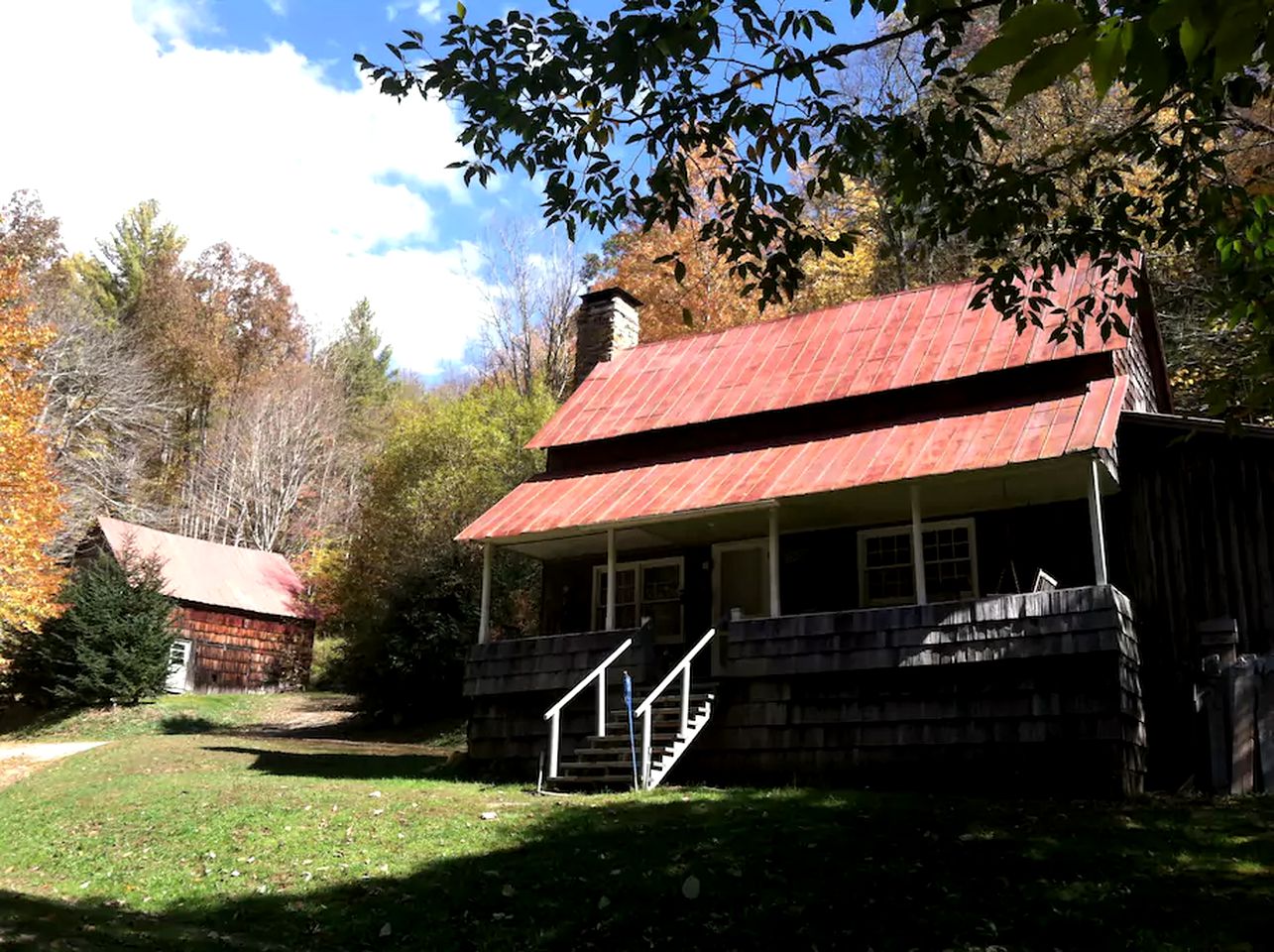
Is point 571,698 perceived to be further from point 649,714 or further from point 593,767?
point 649,714

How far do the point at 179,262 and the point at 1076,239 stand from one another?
53.3 metres

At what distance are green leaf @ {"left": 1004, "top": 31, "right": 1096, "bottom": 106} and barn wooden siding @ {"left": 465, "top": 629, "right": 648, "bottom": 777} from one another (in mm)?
13756

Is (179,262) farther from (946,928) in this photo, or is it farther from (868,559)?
(946,928)

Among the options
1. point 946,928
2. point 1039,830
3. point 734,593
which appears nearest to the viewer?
point 946,928

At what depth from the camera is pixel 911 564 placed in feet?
52.6

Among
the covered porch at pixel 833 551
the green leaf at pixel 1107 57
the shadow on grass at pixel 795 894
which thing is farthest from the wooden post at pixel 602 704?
the green leaf at pixel 1107 57

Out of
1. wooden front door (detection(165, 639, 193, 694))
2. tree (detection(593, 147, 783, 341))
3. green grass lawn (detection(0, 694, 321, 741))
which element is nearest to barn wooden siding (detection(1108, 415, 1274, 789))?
tree (detection(593, 147, 783, 341))

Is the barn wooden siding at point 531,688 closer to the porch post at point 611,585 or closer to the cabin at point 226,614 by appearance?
the porch post at point 611,585

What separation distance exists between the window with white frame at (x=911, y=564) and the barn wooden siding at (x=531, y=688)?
354cm

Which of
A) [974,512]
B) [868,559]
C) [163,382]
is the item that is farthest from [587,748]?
[163,382]

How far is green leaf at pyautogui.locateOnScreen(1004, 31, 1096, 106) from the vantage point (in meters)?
2.37

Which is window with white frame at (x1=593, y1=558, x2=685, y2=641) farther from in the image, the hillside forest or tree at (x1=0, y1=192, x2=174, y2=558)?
tree at (x1=0, y1=192, x2=174, y2=558)

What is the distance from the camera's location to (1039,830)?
9.68 metres

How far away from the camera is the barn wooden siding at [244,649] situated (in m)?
36.4
